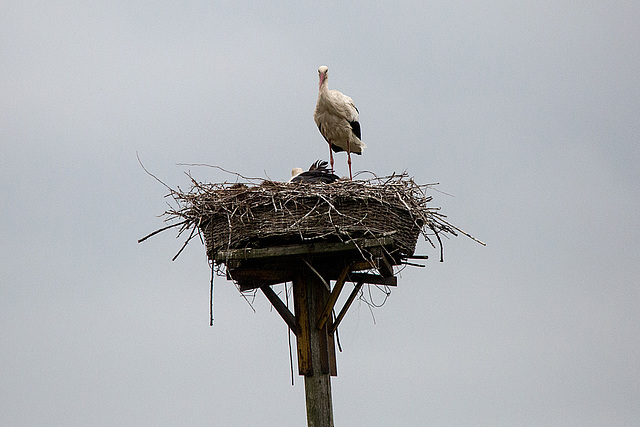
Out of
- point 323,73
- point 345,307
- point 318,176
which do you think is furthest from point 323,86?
point 345,307

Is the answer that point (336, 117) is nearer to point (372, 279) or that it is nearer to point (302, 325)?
point (372, 279)

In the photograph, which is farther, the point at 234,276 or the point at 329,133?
the point at 329,133

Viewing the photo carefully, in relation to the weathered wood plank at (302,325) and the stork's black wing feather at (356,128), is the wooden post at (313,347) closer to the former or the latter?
the weathered wood plank at (302,325)

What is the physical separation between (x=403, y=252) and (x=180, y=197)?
187cm

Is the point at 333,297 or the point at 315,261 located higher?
the point at 315,261

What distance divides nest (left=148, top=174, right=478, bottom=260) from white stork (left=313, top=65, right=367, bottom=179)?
3005 millimetres

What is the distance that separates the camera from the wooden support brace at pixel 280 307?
26.2ft

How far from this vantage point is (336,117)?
1119 centimetres

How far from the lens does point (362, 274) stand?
832 centimetres

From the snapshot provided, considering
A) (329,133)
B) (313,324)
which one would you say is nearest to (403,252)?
(313,324)

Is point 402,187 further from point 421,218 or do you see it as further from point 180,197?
point 180,197

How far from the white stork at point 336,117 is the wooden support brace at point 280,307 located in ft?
9.91

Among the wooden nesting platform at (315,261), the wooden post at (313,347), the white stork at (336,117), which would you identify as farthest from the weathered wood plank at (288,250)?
the white stork at (336,117)

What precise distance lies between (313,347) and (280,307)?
470 millimetres
